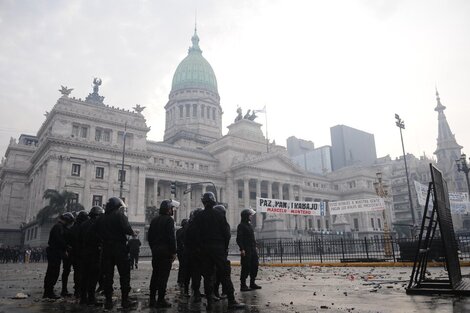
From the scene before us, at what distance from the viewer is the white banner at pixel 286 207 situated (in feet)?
90.1

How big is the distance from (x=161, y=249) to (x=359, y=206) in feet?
74.8

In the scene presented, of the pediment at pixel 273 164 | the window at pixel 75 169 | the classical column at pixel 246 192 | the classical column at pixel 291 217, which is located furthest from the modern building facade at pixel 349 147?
the window at pixel 75 169

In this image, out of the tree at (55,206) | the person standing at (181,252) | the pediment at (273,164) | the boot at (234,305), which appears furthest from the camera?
the pediment at (273,164)

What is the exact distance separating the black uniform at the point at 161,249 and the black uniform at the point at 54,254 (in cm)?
305

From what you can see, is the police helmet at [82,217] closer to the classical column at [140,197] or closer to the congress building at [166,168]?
the congress building at [166,168]

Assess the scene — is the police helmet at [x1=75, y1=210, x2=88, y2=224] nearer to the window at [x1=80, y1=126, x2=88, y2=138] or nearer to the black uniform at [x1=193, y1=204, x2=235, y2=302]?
the black uniform at [x1=193, y1=204, x2=235, y2=302]

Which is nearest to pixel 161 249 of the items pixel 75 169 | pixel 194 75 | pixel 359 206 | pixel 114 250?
pixel 114 250

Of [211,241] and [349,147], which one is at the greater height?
[349,147]

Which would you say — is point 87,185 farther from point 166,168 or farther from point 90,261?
point 90,261

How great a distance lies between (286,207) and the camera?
2842 cm

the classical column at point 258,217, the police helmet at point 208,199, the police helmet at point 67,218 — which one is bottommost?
the police helmet at point 67,218

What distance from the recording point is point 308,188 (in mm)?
74375

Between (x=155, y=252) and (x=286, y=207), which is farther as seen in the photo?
(x=286, y=207)

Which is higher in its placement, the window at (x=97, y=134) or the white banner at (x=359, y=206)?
the window at (x=97, y=134)
